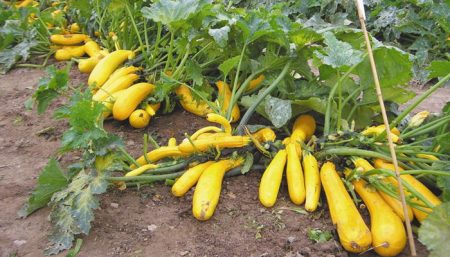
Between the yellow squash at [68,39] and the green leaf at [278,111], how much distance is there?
262cm

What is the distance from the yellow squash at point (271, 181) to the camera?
2.49 metres

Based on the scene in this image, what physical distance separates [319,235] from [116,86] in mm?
1904

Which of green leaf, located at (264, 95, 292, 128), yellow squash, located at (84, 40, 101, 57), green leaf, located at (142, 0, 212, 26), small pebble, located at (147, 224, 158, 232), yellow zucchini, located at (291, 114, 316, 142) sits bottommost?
yellow squash, located at (84, 40, 101, 57)

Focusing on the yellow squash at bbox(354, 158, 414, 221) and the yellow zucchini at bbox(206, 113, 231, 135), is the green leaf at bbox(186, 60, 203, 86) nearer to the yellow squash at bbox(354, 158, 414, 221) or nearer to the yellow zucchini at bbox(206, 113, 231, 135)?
the yellow zucchini at bbox(206, 113, 231, 135)

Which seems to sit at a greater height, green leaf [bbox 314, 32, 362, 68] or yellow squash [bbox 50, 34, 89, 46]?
→ green leaf [bbox 314, 32, 362, 68]

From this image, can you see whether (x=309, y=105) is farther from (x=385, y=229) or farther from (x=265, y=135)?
(x=385, y=229)

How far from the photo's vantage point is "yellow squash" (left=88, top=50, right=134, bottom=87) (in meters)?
3.65

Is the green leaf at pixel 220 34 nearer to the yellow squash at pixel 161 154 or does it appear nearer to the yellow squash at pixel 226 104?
the yellow squash at pixel 226 104

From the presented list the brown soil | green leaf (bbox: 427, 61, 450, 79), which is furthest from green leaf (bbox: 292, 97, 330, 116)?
green leaf (bbox: 427, 61, 450, 79)

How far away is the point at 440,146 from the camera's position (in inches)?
96.4

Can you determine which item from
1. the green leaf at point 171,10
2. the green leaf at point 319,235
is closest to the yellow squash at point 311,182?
the green leaf at point 319,235

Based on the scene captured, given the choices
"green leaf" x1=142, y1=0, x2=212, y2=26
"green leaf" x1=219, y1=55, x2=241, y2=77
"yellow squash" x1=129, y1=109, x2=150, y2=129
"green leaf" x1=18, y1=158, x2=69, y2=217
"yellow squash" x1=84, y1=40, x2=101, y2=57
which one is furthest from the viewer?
"yellow squash" x1=84, y1=40, x2=101, y2=57

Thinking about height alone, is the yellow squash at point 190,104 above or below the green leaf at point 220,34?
below

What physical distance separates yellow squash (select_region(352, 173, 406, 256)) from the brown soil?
0.26 feet
